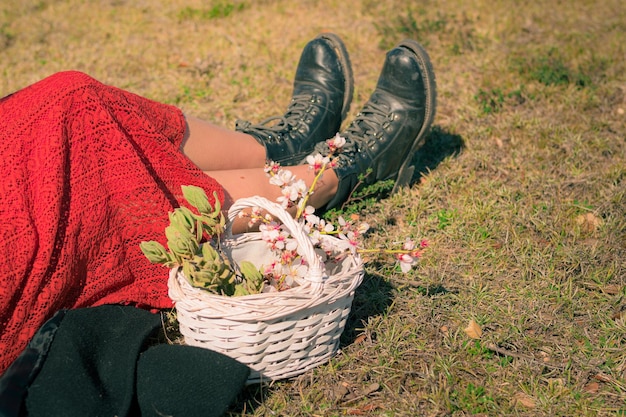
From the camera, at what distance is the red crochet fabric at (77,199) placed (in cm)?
182

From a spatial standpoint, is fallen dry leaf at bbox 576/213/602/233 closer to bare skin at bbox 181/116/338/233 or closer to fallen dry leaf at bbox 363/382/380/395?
bare skin at bbox 181/116/338/233

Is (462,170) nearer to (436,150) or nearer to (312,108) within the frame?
(436,150)

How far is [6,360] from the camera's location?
6.07ft

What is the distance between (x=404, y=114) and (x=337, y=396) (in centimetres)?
146

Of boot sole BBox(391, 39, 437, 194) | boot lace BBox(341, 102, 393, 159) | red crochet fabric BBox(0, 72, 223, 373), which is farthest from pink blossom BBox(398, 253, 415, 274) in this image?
boot sole BBox(391, 39, 437, 194)

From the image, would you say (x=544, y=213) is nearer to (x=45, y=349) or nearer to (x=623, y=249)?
(x=623, y=249)

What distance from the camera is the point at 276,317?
64.4 inches

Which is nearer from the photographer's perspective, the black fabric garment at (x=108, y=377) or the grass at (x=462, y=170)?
the black fabric garment at (x=108, y=377)

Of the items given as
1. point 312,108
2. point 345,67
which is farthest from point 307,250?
point 345,67

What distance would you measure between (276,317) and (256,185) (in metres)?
0.82

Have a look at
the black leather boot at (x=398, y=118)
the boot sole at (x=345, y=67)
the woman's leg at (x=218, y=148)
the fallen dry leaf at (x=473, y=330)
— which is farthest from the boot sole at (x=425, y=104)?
the fallen dry leaf at (x=473, y=330)

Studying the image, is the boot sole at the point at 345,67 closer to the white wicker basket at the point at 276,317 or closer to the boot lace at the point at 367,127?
the boot lace at the point at 367,127

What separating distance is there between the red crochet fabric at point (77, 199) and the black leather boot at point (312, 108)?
2.15ft

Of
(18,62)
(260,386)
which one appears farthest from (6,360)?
(18,62)
